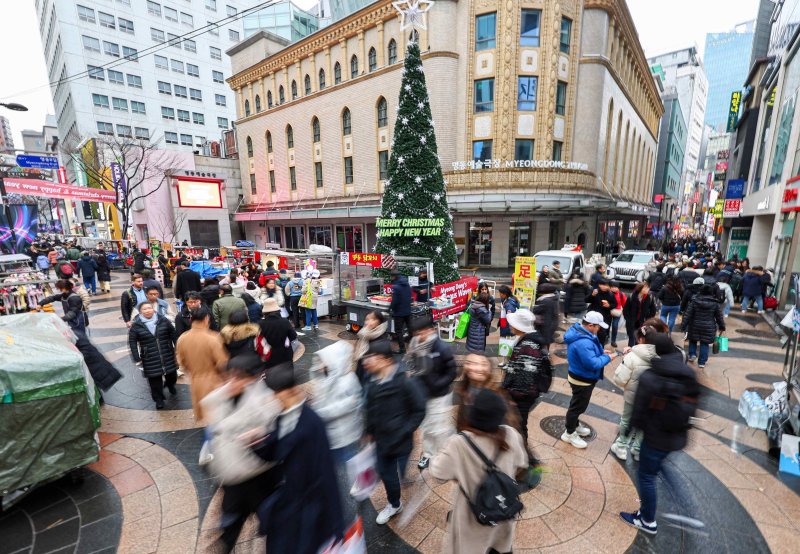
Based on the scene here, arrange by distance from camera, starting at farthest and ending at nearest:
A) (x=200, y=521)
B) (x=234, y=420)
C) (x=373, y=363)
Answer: (x=200, y=521), (x=373, y=363), (x=234, y=420)

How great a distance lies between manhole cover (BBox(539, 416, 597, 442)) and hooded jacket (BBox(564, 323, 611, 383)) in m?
1.27

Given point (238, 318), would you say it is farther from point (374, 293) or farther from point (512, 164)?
point (512, 164)

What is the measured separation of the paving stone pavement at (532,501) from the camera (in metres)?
3.42

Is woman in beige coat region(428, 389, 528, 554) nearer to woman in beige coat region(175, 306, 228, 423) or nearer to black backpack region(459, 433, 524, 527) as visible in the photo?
black backpack region(459, 433, 524, 527)

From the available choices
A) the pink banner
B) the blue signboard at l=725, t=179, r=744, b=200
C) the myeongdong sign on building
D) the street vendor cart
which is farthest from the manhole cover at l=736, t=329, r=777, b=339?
the pink banner

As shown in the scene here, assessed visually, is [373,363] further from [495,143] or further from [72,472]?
[495,143]

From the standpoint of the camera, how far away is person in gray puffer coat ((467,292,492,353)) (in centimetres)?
696

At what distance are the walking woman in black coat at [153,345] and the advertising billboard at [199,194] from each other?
25.0m

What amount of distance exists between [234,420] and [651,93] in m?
54.1

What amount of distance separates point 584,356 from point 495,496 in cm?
248

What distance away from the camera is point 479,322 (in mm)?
7039

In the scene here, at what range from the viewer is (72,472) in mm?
4262

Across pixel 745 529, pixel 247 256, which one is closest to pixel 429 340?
pixel 745 529

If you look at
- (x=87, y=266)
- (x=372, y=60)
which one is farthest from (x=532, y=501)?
(x=372, y=60)
